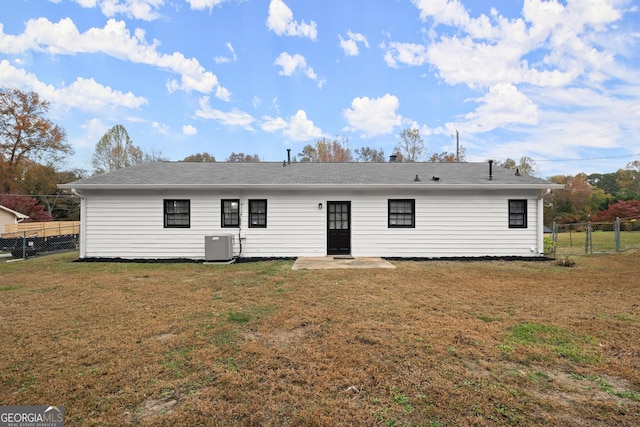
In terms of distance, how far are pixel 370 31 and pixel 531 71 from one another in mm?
8260

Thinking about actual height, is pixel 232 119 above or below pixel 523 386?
above

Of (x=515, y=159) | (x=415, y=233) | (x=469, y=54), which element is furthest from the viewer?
(x=515, y=159)

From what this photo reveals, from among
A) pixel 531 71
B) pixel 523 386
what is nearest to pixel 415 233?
pixel 523 386

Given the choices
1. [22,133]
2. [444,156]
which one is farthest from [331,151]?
[22,133]

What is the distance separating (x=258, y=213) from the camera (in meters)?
10.6

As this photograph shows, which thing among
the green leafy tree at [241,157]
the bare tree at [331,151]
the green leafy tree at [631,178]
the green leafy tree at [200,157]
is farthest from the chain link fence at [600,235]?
the green leafy tree at [200,157]

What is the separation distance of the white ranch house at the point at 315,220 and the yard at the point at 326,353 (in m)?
3.99

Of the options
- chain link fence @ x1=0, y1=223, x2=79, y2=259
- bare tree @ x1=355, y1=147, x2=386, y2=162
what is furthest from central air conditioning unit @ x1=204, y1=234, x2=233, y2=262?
bare tree @ x1=355, y1=147, x2=386, y2=162

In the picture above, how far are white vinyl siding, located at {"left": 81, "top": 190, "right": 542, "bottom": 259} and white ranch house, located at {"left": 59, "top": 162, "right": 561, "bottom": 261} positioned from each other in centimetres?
3

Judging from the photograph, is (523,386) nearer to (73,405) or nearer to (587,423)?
(587,423)

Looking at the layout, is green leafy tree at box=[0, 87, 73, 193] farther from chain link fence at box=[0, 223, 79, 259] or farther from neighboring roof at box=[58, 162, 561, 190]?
neighboring roof at box=[58, 162, 561, 190]

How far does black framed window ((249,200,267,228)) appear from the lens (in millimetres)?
10625

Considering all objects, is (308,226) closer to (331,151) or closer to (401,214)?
(401,214)

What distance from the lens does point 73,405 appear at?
242cm
